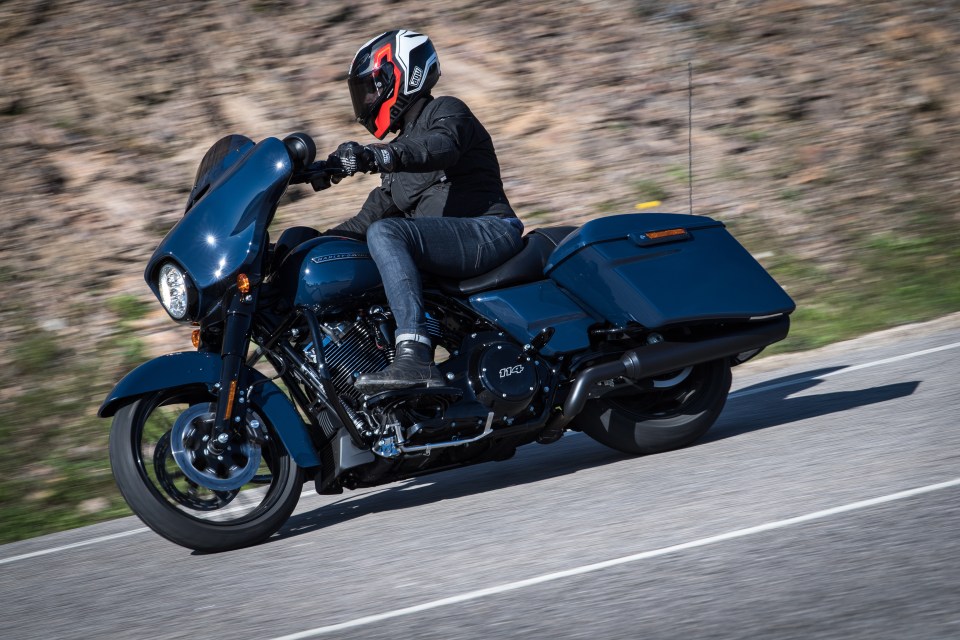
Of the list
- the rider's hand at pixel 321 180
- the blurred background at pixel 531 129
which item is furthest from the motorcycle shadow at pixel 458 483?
the blurred background at pixel 531 129

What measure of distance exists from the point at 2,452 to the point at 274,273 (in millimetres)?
3154

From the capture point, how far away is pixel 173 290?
5.01 metres

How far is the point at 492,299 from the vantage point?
5527mm

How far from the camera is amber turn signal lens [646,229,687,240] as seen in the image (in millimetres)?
5914

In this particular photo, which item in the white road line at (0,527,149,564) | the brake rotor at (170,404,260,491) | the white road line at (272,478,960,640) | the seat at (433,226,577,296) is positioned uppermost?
the seat at (433,226,577,296)

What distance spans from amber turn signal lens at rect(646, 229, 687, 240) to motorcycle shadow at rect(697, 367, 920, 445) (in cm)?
110

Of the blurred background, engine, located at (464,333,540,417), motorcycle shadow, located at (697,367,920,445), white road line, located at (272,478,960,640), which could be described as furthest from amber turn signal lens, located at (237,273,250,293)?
the blurred background

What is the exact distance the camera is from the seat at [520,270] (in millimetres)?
5512

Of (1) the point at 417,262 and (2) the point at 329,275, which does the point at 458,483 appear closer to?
(1) the point at 417,262

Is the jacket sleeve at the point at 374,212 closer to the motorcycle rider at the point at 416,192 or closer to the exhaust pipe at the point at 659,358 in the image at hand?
the motorcycle rider at the point at 416,192

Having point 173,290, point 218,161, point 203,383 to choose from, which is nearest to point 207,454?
point 203,383

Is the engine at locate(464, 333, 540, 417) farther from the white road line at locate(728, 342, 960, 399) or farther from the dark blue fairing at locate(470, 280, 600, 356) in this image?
the white road line at locate(728, 342, 960, 399)

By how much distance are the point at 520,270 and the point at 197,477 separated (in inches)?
72.7

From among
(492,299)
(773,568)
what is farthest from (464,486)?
(773,568)
